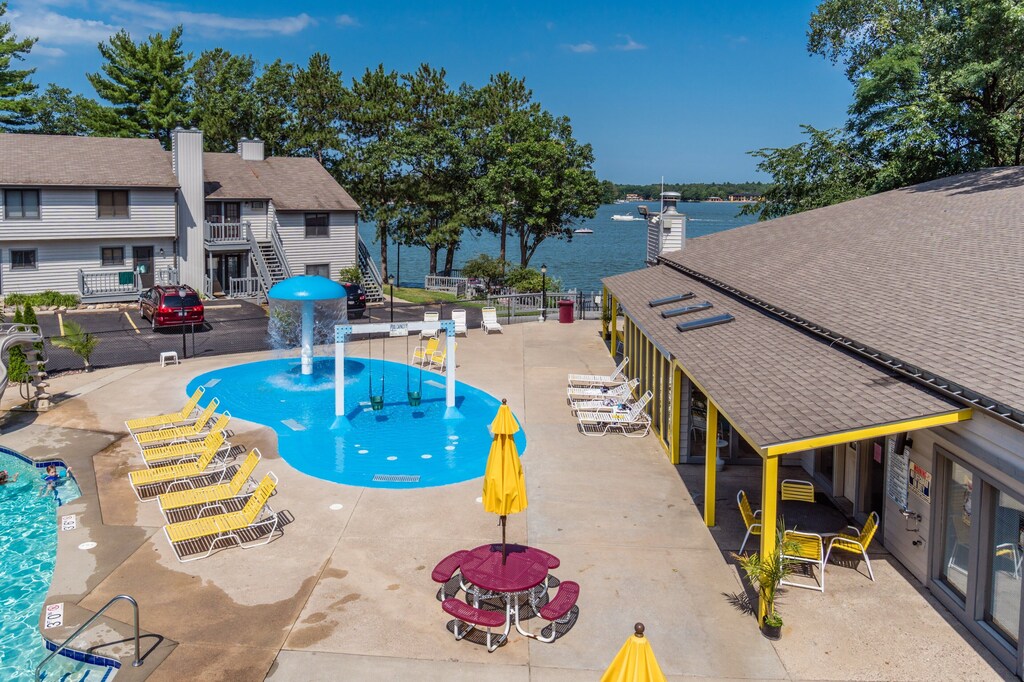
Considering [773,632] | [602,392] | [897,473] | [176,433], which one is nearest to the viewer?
[773,632]

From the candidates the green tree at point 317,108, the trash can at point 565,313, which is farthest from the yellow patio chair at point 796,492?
the green tree at point 317,108

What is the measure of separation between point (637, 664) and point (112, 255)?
38352 millimetres

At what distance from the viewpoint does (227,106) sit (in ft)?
188

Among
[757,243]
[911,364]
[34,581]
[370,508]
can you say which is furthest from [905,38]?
[34,581]

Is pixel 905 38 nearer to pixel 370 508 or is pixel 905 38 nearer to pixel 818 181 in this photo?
pixel 818 181

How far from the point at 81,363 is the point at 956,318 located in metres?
24.3

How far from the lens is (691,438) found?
56.5ft

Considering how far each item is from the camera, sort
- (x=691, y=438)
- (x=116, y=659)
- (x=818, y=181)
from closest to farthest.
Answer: (x=116, y=659) → (x=691, y=438) → (x=818, y=181)

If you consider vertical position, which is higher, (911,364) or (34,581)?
(911,364)

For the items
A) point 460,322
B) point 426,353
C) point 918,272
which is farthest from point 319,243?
point 918,272

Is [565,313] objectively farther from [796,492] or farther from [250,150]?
[250,150]

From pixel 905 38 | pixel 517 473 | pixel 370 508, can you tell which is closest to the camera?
pixel 517 473

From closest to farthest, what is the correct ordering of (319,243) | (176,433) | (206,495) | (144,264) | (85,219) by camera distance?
(206,495)
(176,433)
(85,219)
(144,264)
(319,243)

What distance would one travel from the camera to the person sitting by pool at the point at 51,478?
15.3m
